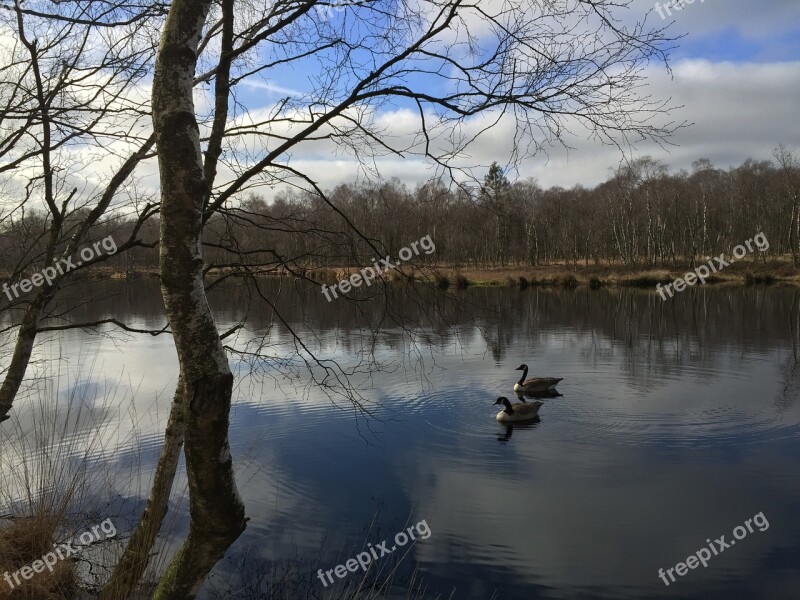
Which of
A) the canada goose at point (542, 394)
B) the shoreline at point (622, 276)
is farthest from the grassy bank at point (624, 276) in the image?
the canada goose at point (542, 394)

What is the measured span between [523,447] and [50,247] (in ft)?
26.4

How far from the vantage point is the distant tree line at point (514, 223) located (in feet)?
12.8

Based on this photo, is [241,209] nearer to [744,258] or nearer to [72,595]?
[72,595]

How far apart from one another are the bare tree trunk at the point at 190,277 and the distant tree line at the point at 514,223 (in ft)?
4.83

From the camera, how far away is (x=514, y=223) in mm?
3531

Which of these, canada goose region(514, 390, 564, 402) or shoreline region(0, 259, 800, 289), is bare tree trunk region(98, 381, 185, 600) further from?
shoreline region(0, 259, 800, 289)

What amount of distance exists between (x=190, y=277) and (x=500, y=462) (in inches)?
320

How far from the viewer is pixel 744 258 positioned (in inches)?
2045

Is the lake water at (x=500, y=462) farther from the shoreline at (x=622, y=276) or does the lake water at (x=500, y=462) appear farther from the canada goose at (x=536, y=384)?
the shoreline at (x=622, y=276)

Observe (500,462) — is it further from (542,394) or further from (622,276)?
(622,276)

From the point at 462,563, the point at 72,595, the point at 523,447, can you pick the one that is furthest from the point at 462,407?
the point at 72,595

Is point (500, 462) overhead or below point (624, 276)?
below

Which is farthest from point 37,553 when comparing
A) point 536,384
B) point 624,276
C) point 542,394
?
point 624,276

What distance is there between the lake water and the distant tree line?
0.49 metres
